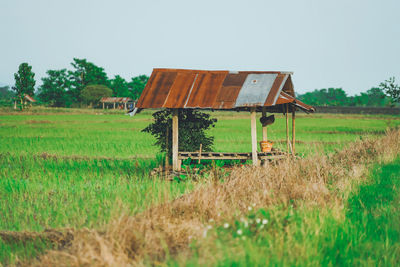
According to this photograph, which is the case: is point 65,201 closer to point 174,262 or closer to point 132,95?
point 174,262

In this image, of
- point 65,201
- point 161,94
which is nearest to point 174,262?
point 65,201

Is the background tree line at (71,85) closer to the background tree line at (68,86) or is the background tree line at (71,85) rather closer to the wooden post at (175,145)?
the background tree line at (68,86)

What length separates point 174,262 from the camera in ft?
15.4

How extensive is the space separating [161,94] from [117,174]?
2.74 meters

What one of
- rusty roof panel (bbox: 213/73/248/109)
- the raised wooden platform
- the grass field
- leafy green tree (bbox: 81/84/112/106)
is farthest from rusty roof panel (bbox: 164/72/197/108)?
leafy green tree (bbox: 81/84/112/106)

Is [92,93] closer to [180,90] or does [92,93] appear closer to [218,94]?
[180,90]

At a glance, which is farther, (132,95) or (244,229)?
(132,95)

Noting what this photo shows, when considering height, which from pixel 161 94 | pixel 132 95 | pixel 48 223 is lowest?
pixel 48 223

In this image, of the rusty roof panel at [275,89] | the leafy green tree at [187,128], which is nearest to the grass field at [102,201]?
the leafy green tree at [187,128]

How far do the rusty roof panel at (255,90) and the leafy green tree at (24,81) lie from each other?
2869 inches

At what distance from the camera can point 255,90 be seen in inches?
448

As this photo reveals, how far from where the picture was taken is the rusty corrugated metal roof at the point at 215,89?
11.1 m

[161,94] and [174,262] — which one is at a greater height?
[161,94]

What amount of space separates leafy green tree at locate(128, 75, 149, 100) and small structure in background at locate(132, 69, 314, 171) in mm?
81837
